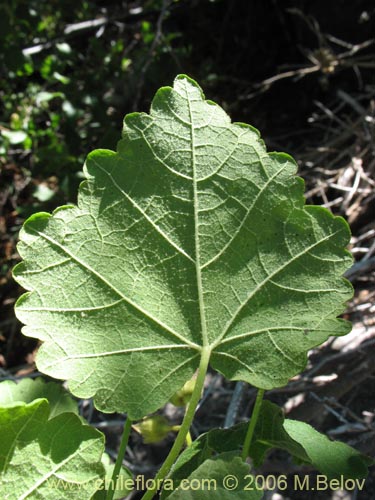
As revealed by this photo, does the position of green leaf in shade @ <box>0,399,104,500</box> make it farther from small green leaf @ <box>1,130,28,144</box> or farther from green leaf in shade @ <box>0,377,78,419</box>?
small green leaf @ <box>1,130,28,144</box>

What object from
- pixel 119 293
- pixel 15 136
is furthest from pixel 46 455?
pixel 15 136

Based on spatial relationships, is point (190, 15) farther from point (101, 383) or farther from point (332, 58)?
point (101, 383)

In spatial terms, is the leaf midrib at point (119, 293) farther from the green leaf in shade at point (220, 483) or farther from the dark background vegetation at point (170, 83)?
the dark background vegetation at point (170, 83)

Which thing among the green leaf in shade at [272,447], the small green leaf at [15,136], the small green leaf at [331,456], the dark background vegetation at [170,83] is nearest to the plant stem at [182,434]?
the green leaf in shade at [272,447]

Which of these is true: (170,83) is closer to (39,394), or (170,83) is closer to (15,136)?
(15,136)

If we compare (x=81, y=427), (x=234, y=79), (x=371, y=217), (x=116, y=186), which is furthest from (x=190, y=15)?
(x=81, y=427)
